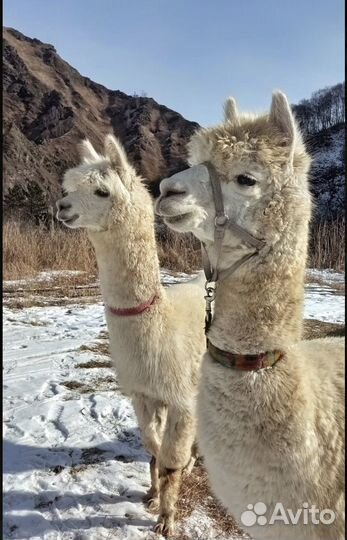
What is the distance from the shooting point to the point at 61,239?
1274cm

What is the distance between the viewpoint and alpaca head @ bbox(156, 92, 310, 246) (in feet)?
5.42

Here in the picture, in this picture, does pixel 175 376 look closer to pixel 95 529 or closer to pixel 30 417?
pixel 95 529

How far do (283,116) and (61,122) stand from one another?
76866mm

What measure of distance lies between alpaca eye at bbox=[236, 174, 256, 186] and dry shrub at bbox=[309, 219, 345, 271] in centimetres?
948

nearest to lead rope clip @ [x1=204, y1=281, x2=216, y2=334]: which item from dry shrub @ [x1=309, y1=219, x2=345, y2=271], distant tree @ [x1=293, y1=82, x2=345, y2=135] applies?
dry shrub @ [x1=309, y1=219, x2=345, y2=271]

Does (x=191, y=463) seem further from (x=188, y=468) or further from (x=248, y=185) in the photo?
(x=248, y=185)

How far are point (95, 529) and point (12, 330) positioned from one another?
423 centimetres

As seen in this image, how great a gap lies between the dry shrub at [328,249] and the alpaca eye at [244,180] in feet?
31.1

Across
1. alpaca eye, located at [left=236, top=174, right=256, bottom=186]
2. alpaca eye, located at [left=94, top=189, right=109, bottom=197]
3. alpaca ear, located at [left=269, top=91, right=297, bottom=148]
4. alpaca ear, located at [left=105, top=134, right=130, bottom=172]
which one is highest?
alpaca ear, located at [left=105, top=134, right=130, bottom=172]

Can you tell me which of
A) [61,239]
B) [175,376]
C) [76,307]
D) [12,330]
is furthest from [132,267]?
[61,239]

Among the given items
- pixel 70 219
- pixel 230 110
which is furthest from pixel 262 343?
pixel 70 219

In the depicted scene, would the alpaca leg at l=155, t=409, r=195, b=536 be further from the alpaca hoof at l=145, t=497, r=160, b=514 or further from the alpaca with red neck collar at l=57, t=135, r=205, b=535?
the alpaca hoof at l=145, t=497, r=160, b=514

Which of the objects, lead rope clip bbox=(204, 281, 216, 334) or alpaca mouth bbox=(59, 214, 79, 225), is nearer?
lead rope clip bbox=(204, 281, 216, 334)

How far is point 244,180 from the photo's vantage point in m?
1.67
